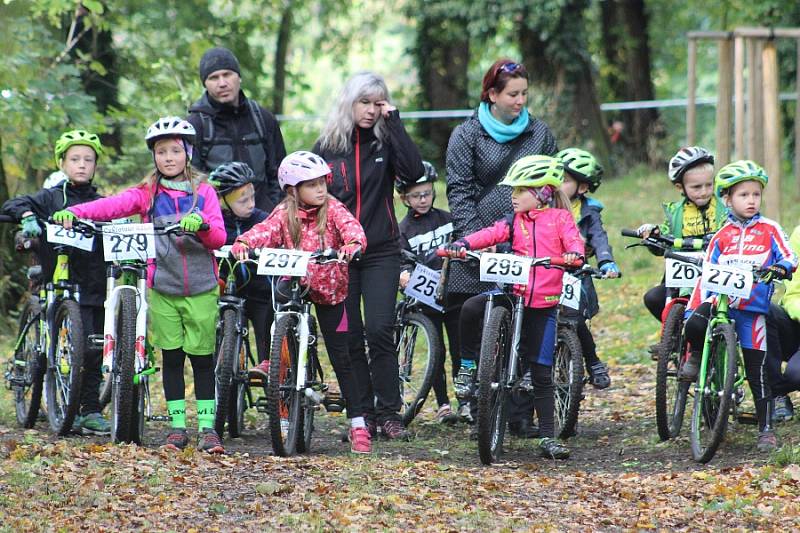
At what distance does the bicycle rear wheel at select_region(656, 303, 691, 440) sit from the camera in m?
8.73

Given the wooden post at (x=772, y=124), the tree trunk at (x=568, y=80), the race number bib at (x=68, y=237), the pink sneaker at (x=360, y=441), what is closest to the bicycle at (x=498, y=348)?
the pink sneaker at (x=360, y=441)

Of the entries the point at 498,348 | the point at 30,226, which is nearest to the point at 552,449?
the point at 498,348

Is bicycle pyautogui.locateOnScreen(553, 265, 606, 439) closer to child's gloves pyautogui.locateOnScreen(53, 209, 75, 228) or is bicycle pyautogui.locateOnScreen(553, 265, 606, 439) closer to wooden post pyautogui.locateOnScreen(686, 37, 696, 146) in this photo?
child's gloves pyautogui.locateOnScreen(53, 209, 75, 228)

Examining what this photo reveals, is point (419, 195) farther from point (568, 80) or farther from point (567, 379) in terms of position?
point (568, 80)

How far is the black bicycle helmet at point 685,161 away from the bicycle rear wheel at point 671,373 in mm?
910

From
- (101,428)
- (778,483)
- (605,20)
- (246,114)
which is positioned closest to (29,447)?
(101,428)

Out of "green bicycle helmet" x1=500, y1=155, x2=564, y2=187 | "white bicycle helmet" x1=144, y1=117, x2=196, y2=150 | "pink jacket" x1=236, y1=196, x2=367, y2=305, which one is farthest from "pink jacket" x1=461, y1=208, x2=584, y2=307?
"white bicycle helmet" x1=144, y1=117, x2=196, y2=150

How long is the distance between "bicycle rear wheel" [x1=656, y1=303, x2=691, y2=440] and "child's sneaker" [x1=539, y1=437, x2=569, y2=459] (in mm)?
734

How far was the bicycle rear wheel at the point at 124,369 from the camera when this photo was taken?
7.98 meters

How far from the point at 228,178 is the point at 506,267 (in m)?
2.13

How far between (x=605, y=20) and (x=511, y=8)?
15.0ft

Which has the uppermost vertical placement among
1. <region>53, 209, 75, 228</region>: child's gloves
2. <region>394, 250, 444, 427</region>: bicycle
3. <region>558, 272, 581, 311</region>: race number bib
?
<region>53, 209, 75, 228</region>: child's gloves

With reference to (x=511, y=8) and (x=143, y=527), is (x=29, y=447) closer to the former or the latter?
(x=143, y=527)

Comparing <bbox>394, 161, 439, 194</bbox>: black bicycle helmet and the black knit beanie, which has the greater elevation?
the black knit beanie
